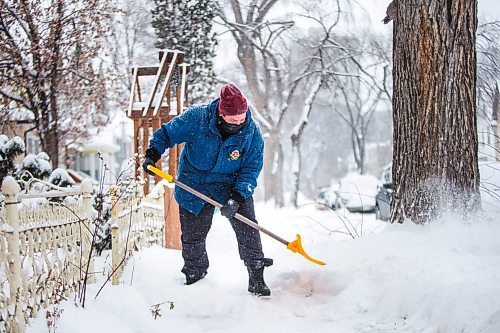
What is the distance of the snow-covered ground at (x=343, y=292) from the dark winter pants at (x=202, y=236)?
224mm

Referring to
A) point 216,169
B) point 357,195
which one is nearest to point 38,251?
point 216,169

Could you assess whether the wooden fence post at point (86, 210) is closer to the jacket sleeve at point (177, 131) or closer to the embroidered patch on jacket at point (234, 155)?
the jacket sleeve at point (177, 131)

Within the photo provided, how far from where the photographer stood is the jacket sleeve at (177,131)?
437cm

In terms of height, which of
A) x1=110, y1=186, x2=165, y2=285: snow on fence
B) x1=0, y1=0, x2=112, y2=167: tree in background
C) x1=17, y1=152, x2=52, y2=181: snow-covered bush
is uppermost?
x1=0, y1=0, x2=112, y2=167: tree in background

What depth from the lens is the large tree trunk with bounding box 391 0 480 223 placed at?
4.59 metres

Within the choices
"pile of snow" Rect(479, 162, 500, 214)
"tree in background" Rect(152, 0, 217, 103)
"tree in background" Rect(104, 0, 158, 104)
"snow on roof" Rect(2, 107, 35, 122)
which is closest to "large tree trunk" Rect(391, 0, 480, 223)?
"pile of snow" Rect(479, 162, 500, 214)

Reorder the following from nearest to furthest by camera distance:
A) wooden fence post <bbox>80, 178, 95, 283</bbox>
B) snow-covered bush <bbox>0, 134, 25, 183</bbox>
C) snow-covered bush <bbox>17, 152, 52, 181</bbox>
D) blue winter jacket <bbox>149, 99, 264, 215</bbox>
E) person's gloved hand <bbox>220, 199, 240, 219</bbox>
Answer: wooden fence post <bbox>80, 178, 95, 283</bbox> → person's gloved hand <bbox>220, 199, 240, 219</bbox> → blue winter jacket <bbox>149, 99, 264, 215</bbox> → snow-covered bush <bbox>0, 134, 25, 183</bbox> → snow-covered bush <bbox>17, 152, 52, 181</bbox>

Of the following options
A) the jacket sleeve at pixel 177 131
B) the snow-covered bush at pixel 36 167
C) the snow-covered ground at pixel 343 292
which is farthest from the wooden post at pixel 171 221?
the jacket sleeve at pixel 177 131

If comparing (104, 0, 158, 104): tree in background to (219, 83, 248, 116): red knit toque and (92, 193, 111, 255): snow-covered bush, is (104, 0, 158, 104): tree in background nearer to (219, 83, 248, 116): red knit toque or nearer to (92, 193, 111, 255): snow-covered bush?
(92, 193, 111, 255): snow-covered bush

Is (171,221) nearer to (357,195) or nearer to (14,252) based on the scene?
(14,252)

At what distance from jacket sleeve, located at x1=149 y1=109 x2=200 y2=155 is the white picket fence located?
0.61 meters

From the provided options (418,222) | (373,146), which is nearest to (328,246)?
(418,222)

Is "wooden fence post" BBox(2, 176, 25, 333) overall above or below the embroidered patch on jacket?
below

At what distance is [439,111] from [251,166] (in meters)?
1.87
